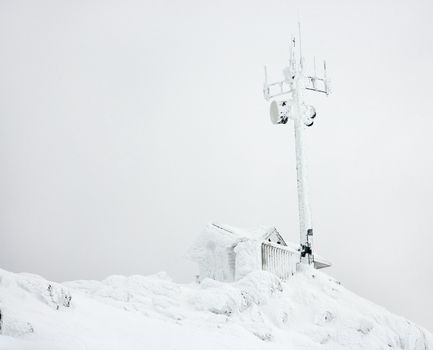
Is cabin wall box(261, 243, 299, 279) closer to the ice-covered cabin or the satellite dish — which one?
the ice-covered cabin

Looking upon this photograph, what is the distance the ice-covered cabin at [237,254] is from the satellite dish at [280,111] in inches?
248

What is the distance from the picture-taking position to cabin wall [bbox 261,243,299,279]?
22.5 m

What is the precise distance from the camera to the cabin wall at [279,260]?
884 inches

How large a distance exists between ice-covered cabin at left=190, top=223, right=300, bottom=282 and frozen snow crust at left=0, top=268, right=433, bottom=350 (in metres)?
1.62

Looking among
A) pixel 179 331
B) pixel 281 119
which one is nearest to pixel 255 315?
pixel 179 331

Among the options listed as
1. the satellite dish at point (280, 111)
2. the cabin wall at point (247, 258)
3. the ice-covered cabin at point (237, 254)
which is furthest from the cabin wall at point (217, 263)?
the satellite dish at point (280, 111)

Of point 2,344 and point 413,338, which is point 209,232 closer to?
point 413,338

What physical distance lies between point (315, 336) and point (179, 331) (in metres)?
6.24

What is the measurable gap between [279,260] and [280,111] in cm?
862

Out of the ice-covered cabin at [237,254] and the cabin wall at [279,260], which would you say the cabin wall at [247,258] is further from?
the cabin wall at [279,260]

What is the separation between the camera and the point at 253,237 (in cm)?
2302

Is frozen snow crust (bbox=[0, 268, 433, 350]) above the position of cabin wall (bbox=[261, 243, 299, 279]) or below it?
below

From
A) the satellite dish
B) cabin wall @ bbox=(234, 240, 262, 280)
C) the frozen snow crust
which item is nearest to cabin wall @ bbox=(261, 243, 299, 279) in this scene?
cabin wall @ bbox=(234, 240, 262, 280)

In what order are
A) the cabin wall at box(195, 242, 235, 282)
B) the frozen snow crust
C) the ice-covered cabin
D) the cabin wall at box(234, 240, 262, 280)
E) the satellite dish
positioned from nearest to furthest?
the frozen snow crust, the cabin wall at box(234, 240, 262, 280), the ice-covered cabin, the cabin wall at box(195, 242, 235, 282), the satellite dish
